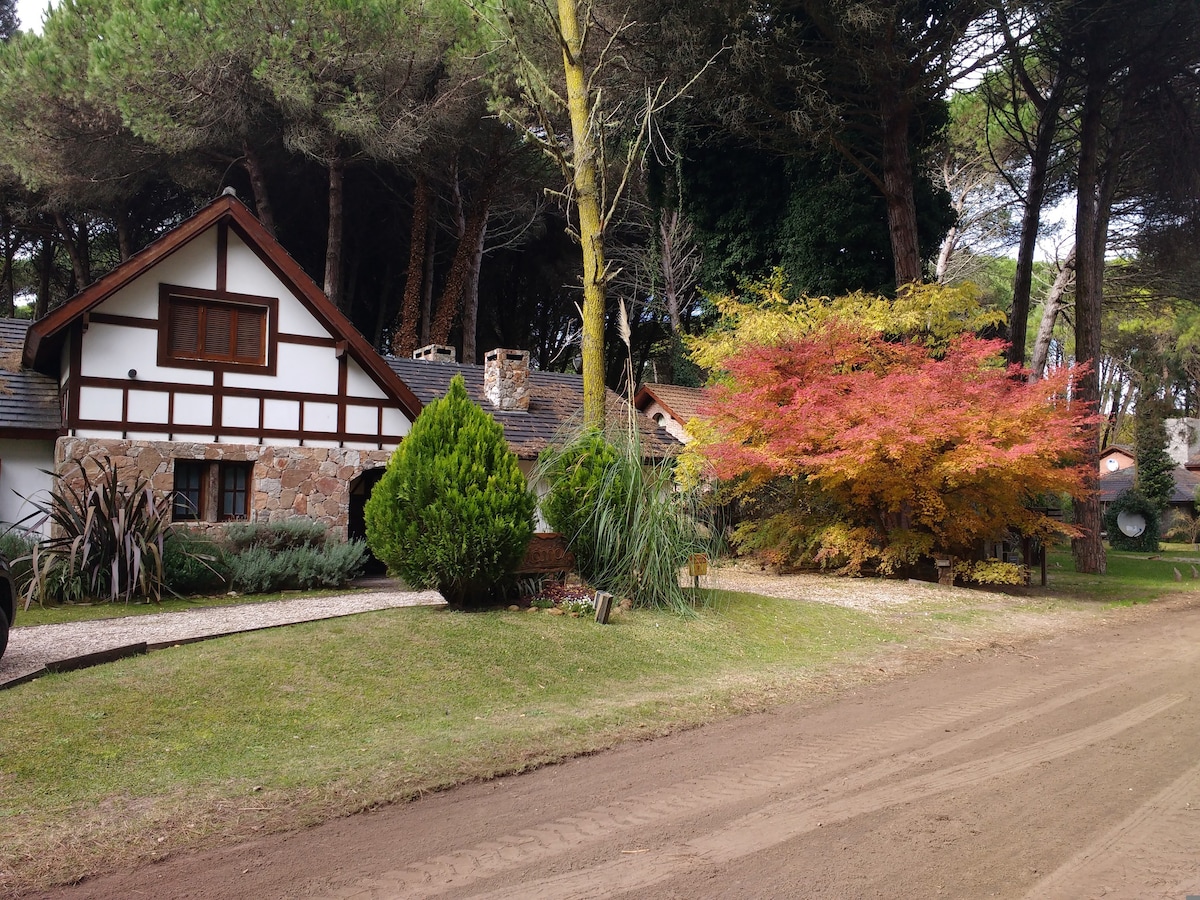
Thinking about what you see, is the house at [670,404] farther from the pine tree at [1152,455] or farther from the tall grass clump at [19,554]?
the pine tree at [1152,455]

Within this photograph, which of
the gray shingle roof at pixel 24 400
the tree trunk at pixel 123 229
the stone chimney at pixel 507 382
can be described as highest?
the tree trunk at pixel 123 229

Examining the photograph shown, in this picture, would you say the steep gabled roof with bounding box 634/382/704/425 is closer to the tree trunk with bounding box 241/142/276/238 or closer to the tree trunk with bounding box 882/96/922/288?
the tree trunk with bounding box 882/96/922/288

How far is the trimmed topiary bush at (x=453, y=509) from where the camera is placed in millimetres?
9180

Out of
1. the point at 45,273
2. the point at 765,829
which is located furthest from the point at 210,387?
the point at 45,273

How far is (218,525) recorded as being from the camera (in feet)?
45.4

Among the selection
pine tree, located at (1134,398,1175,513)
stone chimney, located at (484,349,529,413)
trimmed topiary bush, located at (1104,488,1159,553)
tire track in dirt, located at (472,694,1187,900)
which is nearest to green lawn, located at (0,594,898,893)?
tire track in dirt, located at (472,694,1187,900)

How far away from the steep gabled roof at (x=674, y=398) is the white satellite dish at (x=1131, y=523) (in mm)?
19404

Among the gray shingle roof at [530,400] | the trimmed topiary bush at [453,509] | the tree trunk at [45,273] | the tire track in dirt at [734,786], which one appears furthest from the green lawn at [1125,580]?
the tree trunk at [45,273]

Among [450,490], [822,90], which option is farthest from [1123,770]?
[822,90]

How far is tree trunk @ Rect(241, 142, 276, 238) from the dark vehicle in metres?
17.4

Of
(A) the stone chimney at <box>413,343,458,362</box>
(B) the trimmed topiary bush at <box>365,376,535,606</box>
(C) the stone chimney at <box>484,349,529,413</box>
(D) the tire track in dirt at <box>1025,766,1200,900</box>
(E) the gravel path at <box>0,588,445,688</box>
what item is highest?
(A) the stone chimney at <box>413,343,458,362</box>

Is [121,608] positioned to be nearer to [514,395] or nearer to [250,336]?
[250,336]

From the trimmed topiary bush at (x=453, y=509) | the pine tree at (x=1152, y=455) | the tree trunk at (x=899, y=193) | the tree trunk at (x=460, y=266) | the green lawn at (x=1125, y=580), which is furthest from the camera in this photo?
the pine tree at (x=1152, y=455)

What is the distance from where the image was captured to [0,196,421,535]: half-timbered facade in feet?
43.3
